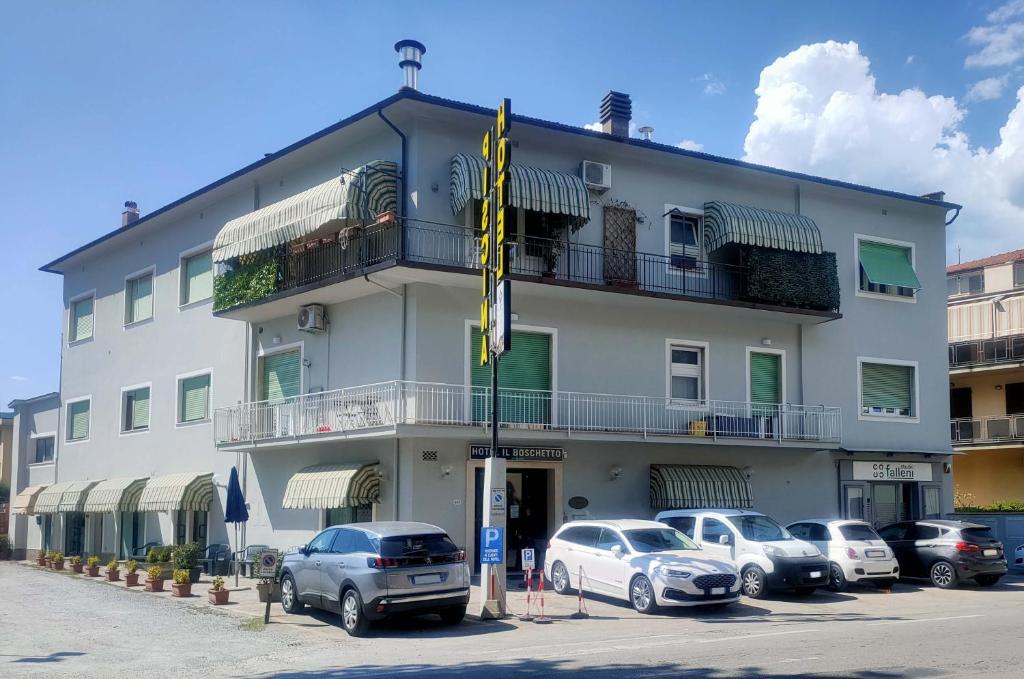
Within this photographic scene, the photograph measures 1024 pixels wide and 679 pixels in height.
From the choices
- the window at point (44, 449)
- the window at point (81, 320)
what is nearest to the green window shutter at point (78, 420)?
the window at point (44, 449)

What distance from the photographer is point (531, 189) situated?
21.8 m

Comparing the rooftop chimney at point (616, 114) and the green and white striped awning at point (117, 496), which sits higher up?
the rooftop chimney at point (616, 114)

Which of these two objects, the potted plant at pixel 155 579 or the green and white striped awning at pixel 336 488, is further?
the potted plant at pixel 155 579

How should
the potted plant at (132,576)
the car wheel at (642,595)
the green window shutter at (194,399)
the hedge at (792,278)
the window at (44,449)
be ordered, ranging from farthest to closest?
the window at (44,449)
the green window shutter at (194,399)
the hedge at (792,278)
the potted plant at (132,576)
the car wheel at (642,595)

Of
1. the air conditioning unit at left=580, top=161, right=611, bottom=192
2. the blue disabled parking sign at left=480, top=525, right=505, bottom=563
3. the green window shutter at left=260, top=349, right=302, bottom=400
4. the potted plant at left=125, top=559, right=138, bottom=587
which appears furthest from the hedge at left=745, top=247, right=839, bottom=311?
the potted plant at left=125, top=559, right=138, bottom=587

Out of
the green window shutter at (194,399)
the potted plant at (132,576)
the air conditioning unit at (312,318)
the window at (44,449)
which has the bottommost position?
the potted plant at (132,576)

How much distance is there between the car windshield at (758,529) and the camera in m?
20.0

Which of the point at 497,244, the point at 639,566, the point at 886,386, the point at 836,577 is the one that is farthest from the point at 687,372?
the point at 497,244

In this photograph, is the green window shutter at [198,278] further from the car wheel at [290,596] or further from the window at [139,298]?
the car wheel at [290,596]

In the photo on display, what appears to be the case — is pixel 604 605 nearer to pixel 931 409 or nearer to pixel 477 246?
pixel 477 246

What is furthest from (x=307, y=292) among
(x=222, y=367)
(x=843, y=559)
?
(x=843, y=559)

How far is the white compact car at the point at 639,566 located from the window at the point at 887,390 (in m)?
11.2

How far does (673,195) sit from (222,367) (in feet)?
41.1

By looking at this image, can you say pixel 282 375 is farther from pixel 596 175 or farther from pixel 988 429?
pixel 988 429
